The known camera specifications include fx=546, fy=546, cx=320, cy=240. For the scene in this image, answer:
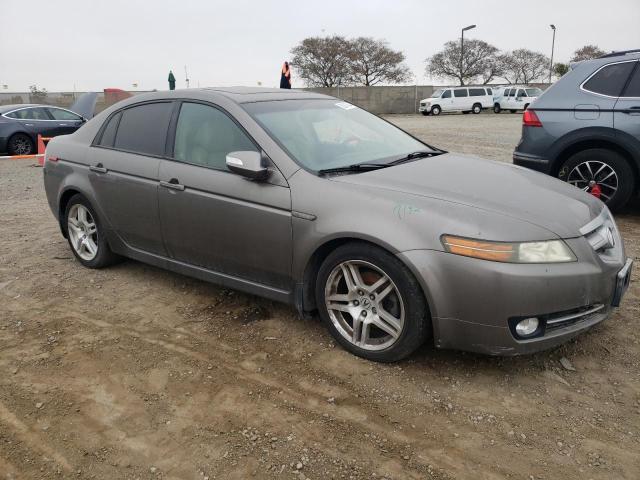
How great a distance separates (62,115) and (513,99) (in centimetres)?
2820

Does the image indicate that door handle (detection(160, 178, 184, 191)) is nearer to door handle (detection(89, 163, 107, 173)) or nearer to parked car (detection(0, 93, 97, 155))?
door handle (detection(89, 163, 107, 173))

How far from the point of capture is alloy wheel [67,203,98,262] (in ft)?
15.8

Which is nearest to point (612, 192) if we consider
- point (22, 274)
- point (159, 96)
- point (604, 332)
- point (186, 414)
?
point (604, 332)

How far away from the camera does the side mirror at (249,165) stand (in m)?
3.35

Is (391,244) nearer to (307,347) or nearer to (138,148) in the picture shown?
(307,347)

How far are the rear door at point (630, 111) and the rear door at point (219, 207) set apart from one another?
4257 mm

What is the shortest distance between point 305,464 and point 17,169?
1157 centimetres

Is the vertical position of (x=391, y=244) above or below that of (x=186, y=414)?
above

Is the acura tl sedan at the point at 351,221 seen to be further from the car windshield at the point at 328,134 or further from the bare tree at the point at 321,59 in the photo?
the bare tree at the point at 321,59

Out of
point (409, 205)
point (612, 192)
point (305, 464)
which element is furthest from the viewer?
point (612, 192)

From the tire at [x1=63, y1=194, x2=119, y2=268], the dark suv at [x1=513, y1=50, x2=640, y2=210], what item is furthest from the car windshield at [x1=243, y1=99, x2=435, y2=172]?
the dark suv at [x1=513, y1=50, x2=640, y2=210]

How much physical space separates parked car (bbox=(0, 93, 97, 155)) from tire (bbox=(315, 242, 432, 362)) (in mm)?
13400

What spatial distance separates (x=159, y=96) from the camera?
14.1ft

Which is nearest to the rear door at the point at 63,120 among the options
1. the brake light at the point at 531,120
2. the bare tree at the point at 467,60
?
the brake light at the point at 531,120
